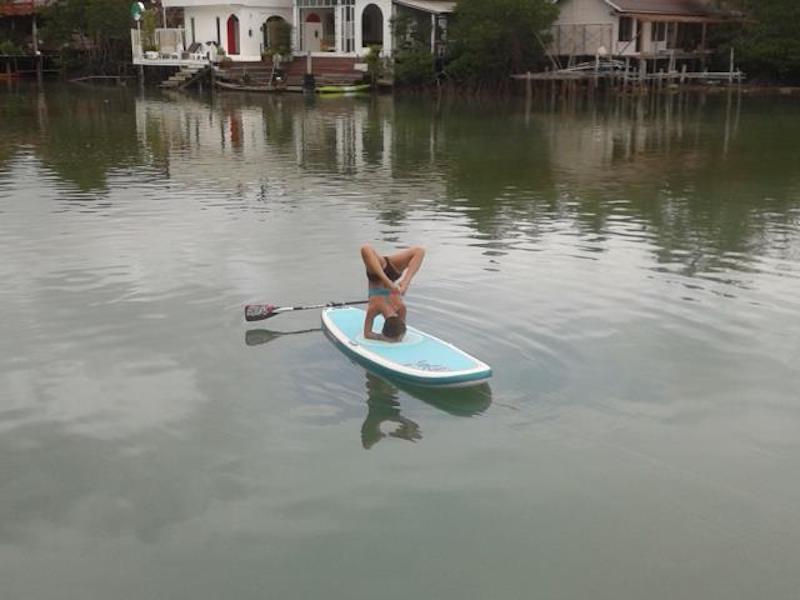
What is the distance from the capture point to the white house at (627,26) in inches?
1578

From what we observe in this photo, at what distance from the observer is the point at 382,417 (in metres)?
7.33

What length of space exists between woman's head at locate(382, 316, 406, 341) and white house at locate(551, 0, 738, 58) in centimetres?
3361

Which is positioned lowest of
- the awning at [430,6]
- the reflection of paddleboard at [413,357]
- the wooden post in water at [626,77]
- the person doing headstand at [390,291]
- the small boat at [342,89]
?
the reflection of paddleboard at [413,357]

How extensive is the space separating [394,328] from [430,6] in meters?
37.8

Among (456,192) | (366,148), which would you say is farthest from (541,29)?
(456,192)

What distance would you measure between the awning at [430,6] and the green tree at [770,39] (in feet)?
40.4

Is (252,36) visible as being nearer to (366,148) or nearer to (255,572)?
(366,148)

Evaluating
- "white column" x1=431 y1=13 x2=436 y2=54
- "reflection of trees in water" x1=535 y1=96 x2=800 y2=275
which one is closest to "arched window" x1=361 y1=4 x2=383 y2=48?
"white column" x1=431 y1=13 x2=436 y2=54

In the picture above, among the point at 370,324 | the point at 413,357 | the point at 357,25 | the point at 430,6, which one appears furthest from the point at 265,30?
the point at 413,357

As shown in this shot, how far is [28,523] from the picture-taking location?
589 centimetres

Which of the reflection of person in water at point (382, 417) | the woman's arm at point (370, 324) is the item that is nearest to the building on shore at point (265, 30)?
the woman's arm at point (370, 324)

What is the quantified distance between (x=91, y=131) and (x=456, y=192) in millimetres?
14803

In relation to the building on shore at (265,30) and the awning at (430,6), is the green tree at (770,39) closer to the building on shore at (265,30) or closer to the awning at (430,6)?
the awning at (430,6)

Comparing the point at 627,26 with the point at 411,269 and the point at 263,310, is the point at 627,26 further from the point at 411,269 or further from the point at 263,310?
the point at 411,269
